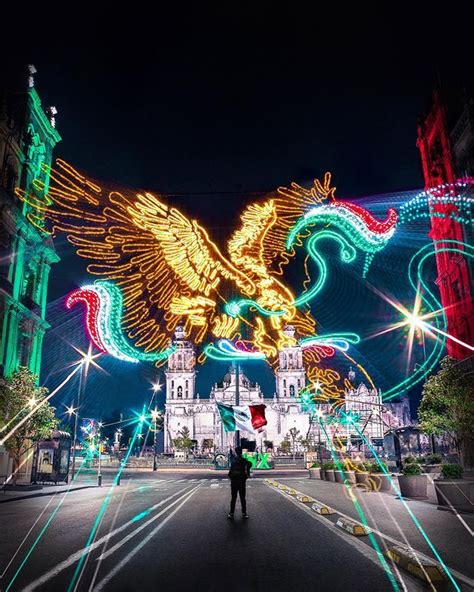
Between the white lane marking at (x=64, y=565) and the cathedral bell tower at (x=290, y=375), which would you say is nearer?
the white lane marking at (x=64, y=565)

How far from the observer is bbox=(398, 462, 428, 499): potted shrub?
60.5 ft

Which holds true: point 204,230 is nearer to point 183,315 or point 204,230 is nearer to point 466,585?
point 183,315

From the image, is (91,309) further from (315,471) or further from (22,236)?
(315,471)

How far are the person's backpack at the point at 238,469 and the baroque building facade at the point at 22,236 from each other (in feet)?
74.2

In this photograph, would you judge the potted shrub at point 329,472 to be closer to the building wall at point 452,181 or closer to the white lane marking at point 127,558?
the building wall at point 452,181

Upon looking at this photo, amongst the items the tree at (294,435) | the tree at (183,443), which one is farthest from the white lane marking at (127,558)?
the tree at (294,435)

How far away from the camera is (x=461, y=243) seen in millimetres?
31734

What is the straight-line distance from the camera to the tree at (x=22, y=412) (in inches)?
1054

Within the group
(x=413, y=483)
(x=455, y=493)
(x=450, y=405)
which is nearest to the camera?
(x=455, y=493)

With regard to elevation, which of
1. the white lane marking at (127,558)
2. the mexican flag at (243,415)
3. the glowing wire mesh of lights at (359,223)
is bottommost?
the white lane marking at (127,558)

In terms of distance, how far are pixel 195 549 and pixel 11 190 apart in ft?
103

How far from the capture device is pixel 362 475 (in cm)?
2466

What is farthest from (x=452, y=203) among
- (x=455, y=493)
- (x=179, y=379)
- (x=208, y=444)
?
(x=179, y=379)

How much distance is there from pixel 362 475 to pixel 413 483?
21.2 feet
